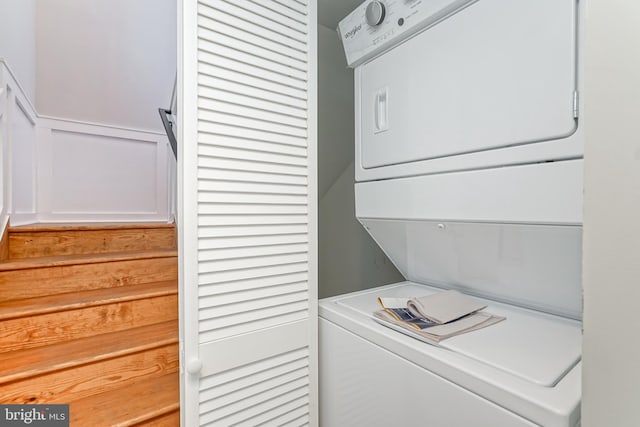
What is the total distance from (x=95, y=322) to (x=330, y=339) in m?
1.33

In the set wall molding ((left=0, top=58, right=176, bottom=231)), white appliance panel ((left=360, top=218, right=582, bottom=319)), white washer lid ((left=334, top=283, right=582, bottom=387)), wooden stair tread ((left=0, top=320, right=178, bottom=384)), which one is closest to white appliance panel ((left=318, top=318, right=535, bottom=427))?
white washer lid ((left=334, top=283, right=582, bottom=387))

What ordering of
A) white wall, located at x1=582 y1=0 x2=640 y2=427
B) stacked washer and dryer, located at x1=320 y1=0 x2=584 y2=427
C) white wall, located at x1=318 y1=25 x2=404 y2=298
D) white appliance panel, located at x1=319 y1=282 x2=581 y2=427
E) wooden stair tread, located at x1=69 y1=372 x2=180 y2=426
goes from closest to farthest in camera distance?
white wall, located at x1=582 y1=0 x2=640 y2=427 → white appliance panel, located at x1=319 y1=282 x2=581 y2=427 → stacked washer and dryer, located at x1=320 y1=0 x2=584 y2=427 → wooden stair tread, located at x1=69 y1=372 x2=180 y2=426 → white wall, located at x1=318 y1=25 x2=404 y2=298

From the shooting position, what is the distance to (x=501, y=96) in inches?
37.2

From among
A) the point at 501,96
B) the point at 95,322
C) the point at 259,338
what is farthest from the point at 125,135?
the point at 501,96

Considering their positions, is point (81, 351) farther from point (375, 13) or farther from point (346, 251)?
point (375, 13)

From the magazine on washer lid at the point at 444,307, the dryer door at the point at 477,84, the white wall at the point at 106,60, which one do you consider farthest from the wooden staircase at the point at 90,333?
the white wall at the point at 106,60

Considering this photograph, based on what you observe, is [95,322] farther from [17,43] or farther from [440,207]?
[17,43]

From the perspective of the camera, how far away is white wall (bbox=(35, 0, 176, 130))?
315 cm

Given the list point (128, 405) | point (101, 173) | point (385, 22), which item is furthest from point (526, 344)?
point (101, 173)

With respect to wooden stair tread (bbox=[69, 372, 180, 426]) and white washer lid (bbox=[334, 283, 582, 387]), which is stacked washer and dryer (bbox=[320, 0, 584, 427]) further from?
wooden stair tread (bbox=[69, 372, 180, 426])

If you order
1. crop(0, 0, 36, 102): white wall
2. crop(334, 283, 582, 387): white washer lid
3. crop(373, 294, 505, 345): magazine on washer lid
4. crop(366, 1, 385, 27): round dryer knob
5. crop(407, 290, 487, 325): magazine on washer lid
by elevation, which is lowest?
crop(334, 283, 582, 387): white washer lid

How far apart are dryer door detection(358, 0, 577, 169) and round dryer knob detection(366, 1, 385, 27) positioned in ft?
0.45

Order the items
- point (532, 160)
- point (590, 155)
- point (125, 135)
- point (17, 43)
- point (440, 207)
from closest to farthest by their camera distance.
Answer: point (590, 155), point (532, 160), point (440, 207), point (17, 43), point (125, 135)

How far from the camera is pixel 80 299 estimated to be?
5.49 ft
